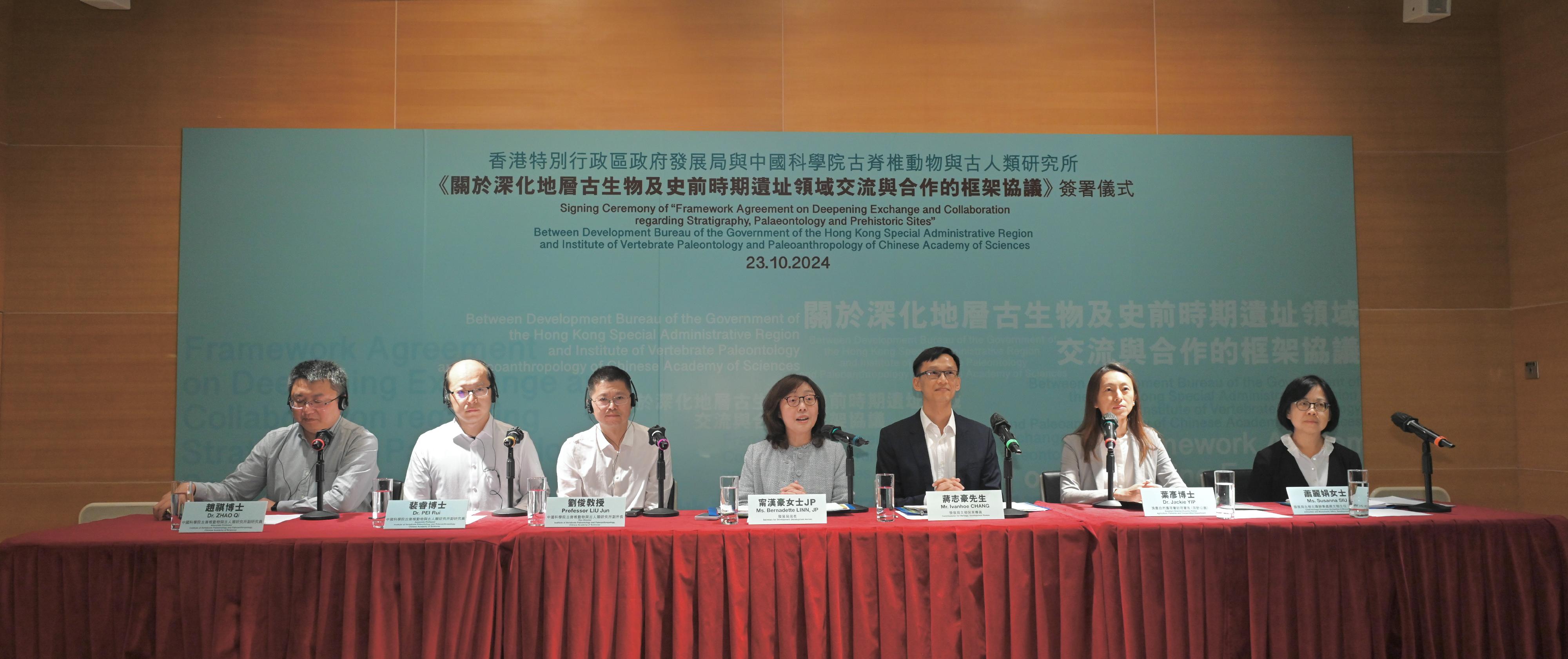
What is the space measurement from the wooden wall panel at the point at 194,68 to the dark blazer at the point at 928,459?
2.87m

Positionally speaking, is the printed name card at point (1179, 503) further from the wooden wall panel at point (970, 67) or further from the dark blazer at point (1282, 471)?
the wooden wall panel at point (970, 67)

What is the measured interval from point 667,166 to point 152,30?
2539 millimetres

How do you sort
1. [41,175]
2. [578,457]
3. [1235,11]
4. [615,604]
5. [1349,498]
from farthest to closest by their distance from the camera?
[1235,11], [41,175], [578,457], [1349,498], [615,604]

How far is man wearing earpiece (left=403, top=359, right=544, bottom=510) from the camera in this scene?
11.6ft

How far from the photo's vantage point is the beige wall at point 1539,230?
402cm

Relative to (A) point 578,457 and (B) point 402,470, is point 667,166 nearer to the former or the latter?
(A) point 578,457

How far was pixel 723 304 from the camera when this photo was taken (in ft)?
13.6

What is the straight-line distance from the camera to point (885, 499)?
2730 mm

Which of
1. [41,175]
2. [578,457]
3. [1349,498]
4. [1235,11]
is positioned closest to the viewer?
[1349,498]

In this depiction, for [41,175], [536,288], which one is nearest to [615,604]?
[536,288]

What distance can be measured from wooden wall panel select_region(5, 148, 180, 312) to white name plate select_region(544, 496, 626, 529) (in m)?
2.72

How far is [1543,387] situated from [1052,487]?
271 centimetres

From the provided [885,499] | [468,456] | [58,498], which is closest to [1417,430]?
[885,499]

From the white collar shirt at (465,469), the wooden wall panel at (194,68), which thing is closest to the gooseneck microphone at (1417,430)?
the white collar shirt at (465,469)
